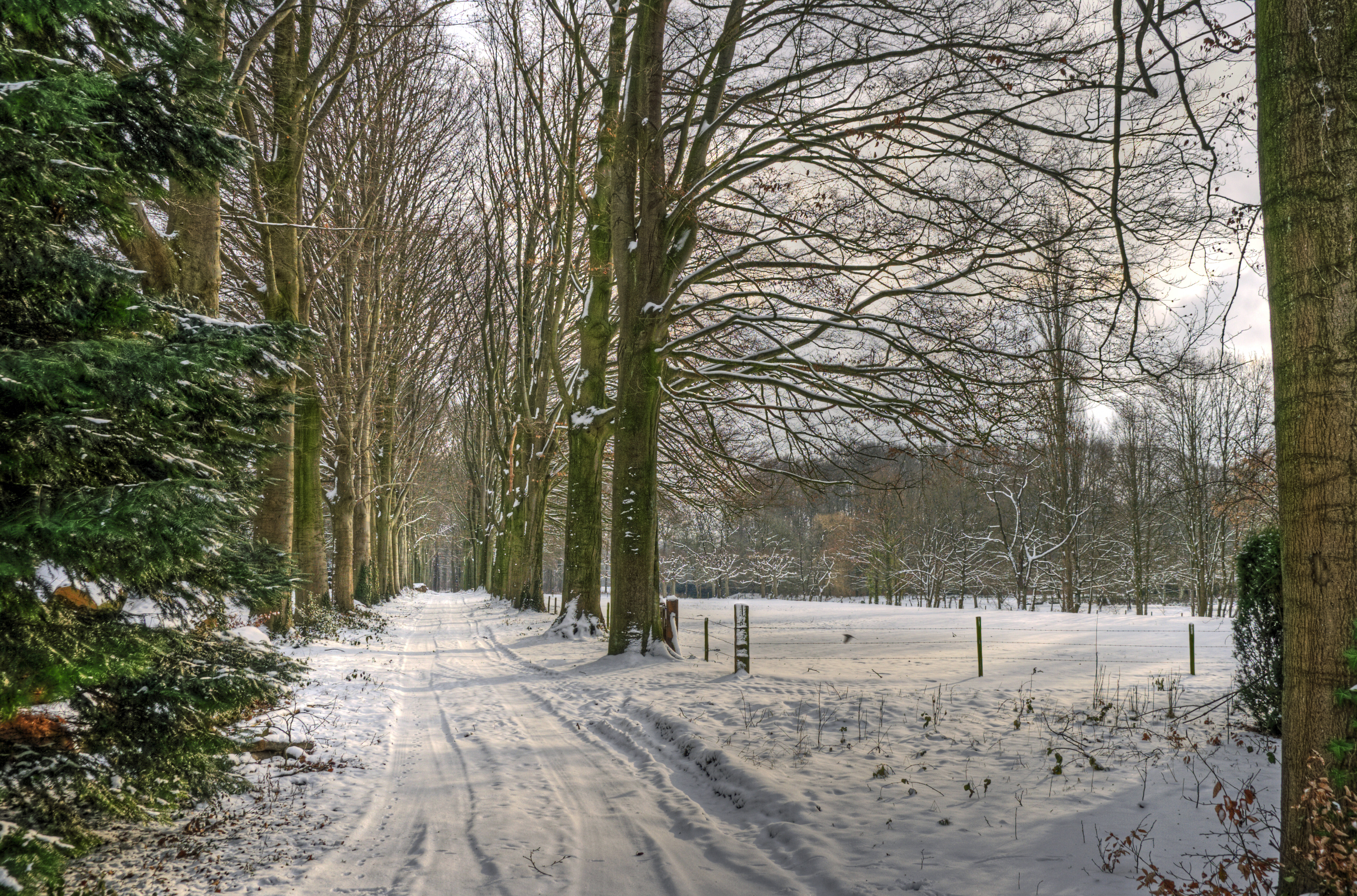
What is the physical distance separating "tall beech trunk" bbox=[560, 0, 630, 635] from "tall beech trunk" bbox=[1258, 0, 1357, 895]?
12.1m

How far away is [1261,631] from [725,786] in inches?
216

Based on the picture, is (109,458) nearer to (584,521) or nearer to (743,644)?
(743,644)

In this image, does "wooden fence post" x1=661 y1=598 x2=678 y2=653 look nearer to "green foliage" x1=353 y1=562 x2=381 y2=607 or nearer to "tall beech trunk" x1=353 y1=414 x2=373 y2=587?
"tall beech trunk" x1=353 y1=414 x2=373 y2=587

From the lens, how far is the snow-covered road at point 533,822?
412 centimetres

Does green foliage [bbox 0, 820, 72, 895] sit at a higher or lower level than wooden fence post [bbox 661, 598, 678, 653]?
higher

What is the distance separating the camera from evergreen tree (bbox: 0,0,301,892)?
10.6 ft

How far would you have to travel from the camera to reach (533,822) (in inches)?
198

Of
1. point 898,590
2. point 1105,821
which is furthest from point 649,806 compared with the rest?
point 898,590

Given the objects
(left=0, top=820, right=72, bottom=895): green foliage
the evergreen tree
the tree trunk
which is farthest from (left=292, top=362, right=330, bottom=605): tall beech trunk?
(left=0, top=820, right=72, bottom=895): green foliage

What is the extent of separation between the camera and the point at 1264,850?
14.0 feet

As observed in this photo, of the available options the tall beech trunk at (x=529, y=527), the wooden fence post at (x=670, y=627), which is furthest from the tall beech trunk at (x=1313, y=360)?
the tall beech trunk at (x=529, y=527)

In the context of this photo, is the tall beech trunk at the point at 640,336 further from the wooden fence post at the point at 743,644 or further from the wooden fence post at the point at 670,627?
the wooden fence post at the point at 743,644

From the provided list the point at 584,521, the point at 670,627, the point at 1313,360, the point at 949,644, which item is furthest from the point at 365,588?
the point at 1313,360

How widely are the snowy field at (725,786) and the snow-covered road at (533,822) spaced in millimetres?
21
